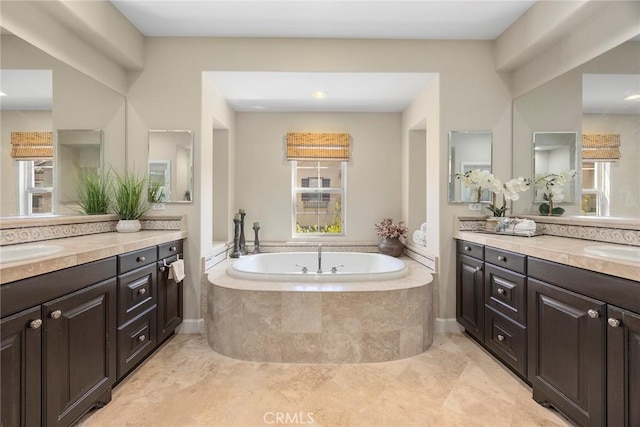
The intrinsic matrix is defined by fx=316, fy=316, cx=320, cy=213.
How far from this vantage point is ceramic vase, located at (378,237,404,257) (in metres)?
3.54

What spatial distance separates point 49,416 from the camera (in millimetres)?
1367

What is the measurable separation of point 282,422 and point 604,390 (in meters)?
1.50

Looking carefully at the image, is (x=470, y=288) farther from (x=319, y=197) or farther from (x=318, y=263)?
(x=319, y=197)

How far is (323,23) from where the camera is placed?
258 centimetres

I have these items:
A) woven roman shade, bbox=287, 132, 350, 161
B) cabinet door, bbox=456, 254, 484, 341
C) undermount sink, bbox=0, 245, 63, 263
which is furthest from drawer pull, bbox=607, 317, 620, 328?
woven roman shade, bbox=287, 132, 350, 161

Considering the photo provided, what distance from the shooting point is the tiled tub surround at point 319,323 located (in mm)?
2260

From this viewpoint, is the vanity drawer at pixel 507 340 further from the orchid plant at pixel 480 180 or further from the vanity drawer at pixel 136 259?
the vanity drawer at pixel 136 259

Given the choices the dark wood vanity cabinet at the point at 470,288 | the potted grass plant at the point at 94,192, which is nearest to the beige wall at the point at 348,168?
the dark wood vanity cabinet at the point at 470,288

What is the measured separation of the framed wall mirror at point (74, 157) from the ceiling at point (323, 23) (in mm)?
1017

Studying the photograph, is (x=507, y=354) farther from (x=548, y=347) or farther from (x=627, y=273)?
(x=627, y=273)

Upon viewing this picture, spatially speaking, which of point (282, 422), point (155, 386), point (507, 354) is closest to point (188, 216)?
point (155, 386)

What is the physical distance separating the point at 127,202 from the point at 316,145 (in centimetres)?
216

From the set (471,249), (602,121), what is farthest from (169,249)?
(602,121)
